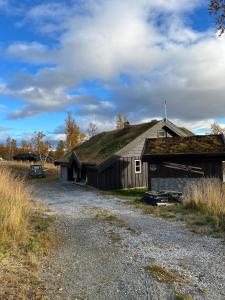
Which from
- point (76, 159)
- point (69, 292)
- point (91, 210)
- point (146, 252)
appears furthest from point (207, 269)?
point (76, 159)

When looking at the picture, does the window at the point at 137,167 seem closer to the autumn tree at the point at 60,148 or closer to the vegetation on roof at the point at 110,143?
the vegetation on roof at the point at 110,143

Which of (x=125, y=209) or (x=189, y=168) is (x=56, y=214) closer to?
(x=125, y=209)

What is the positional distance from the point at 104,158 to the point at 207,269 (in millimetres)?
20719

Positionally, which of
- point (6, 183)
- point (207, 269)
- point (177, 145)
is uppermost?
point (177, 145)

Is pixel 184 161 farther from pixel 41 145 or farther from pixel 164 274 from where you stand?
pixel 41 145

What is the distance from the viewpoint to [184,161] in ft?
76.2

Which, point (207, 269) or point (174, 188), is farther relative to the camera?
point (174, 188)

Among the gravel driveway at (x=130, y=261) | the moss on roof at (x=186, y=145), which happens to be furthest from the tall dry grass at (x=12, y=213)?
the moss on roof at (x=186, y=145)

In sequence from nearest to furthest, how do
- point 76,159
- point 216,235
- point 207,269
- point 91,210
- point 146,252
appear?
point 207,269
point 146,252
point 216,235
point 91,210
point 76,159

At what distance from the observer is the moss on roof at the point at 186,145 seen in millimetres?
23094

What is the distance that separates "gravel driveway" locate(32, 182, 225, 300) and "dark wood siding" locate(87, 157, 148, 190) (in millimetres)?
Answer: 14516

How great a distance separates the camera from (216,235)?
408 inches

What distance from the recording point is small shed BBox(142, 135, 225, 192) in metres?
22.6

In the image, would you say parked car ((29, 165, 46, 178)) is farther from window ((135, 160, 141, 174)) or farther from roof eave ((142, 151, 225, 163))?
roof eave ((142, 151, 225, 163))
